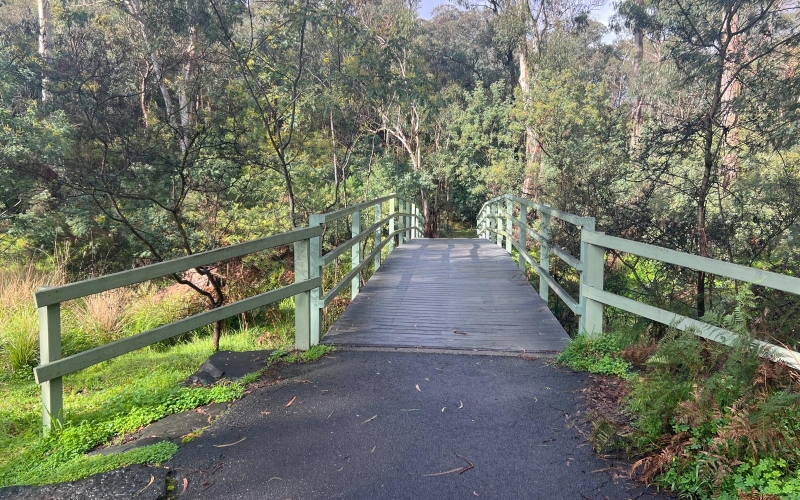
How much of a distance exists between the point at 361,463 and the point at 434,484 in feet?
1.41

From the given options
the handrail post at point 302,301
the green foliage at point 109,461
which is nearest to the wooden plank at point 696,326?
the handrail post at point 302,301

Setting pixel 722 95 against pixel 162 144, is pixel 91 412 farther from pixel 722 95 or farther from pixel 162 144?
pixel 722 95

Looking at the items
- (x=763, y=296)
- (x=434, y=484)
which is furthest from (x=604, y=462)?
(x=763, y=296)

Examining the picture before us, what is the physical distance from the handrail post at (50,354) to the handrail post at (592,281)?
3923 mm

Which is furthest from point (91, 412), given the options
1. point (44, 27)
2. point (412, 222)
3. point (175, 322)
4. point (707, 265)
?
point (44, 27)

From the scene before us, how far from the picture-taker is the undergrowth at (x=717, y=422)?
2.32m

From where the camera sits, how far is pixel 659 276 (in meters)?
6.84

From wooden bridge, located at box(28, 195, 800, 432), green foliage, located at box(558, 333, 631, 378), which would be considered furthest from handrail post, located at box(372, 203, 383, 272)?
green foliage, located at box(558, 333, 631, 378)

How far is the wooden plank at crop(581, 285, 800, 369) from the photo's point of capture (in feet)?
9.32

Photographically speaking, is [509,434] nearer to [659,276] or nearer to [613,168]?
[659,276]

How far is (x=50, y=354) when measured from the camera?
317 centimetres

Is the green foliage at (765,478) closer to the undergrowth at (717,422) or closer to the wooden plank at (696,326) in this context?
the undergrowth at (717,422)

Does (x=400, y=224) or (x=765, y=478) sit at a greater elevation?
(x=400, y=224)

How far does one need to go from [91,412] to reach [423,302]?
384cm
